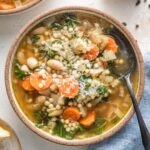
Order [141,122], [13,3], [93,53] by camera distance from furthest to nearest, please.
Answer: [13,3], [93,53], [141,122]

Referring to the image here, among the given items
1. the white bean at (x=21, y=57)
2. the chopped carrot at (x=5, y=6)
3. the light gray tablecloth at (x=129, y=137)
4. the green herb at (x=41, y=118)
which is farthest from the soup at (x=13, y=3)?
the light gray tablecloth at (x=129, y=137)

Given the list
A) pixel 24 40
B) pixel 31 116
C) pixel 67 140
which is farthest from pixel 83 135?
pixel 24 40

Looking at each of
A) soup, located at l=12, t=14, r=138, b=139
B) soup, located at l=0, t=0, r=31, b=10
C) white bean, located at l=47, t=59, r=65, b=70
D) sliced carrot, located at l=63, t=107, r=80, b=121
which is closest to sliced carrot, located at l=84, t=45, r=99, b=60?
soup, located at l=12, t=14, r=138, b=139

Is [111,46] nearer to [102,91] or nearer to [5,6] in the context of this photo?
[102,91]

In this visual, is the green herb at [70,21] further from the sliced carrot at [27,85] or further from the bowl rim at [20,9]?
the sliced carrot at [27,85]

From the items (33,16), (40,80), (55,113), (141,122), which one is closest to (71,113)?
(55,113)

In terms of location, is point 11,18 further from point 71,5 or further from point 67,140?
point 67,140
